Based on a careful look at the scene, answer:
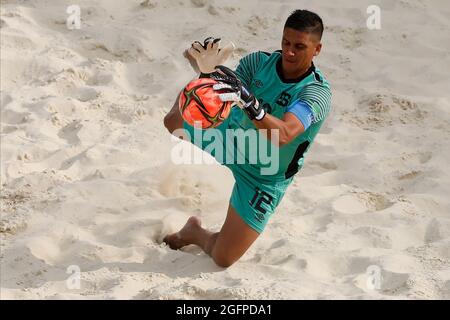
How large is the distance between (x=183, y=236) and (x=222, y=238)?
270mm

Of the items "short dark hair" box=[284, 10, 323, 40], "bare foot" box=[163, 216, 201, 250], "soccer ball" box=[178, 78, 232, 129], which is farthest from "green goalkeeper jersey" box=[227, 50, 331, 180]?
"soccer ball" box=[178, 78, 232, 129]

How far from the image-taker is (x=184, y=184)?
4344 millimetres

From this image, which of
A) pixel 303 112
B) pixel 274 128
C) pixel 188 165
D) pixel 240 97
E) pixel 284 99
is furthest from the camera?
pixel 188 165

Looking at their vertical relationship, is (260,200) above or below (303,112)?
below

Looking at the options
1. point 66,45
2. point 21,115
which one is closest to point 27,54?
point 66,45

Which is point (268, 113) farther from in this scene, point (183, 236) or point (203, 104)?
point (183, 236)

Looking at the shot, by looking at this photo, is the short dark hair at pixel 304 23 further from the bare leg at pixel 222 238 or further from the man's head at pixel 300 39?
the bare leg at pixel 222 238

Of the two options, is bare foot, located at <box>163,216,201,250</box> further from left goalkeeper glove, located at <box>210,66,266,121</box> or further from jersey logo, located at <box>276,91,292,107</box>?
left goalkeeper glove, located at <box>210,66,266,121</box>

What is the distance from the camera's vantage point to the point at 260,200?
371 centimetres

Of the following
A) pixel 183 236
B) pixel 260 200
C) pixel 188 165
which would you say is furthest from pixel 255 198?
pixel 188 165

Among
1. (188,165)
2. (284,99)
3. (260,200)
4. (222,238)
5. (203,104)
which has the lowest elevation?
(222,238)

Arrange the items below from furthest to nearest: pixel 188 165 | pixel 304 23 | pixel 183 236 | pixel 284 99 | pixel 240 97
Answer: pixel 188 165 → pixel 183 236 → pixel 284 99 → pixel 304 23 → pixel 240 97

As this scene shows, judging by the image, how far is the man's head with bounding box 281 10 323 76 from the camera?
11.6 feet

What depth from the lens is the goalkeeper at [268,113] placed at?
3420 mm
